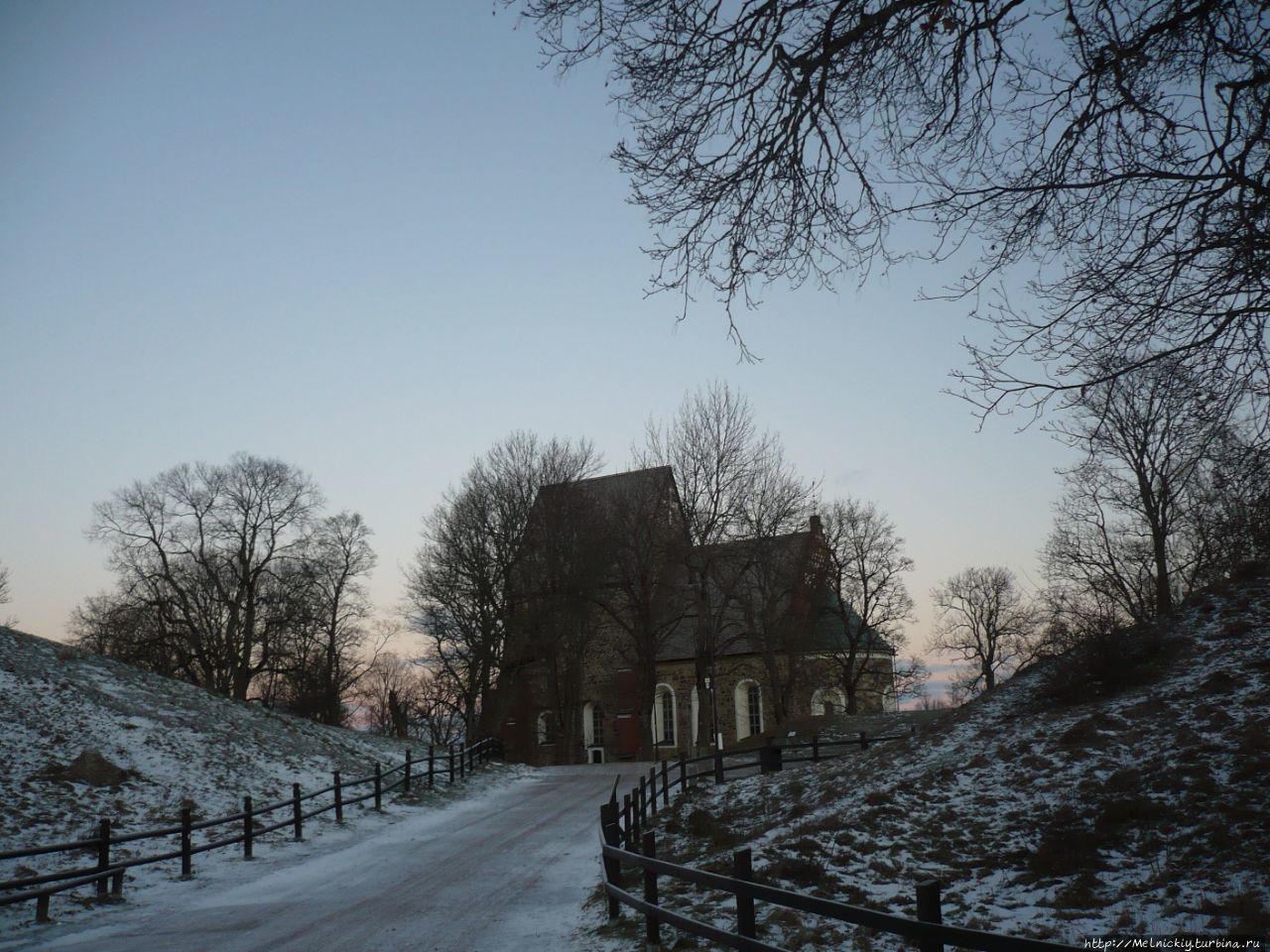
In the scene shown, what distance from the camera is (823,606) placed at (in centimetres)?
4391

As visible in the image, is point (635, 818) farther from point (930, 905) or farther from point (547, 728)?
point (547, 728)

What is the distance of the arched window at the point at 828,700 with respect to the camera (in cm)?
4397

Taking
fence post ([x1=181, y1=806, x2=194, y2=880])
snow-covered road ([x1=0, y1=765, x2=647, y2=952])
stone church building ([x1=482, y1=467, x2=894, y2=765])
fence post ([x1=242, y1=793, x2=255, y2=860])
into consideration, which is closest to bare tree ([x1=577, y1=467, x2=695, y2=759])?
stone church building ([x1=482, y1=467, x2=894, y2=765])

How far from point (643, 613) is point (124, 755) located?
2167 cm

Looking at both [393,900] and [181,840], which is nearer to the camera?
[393,900]

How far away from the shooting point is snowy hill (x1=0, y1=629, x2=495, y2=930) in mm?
14398

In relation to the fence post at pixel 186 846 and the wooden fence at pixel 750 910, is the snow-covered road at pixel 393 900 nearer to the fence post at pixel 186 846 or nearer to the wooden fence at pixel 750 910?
the fence post at pixel 186 846

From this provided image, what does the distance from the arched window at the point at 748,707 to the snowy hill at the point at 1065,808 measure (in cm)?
2840

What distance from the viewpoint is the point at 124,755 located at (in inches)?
704

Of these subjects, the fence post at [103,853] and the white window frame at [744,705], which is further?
the white window frame at [744,705]

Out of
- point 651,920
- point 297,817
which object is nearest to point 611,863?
point 651,920

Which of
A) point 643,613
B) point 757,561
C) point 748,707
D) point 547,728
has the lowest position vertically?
point 547,728

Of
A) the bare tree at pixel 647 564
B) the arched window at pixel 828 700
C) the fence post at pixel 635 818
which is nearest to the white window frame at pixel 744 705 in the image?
the arched window at pixel 828 700

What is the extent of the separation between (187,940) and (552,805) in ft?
39.9
